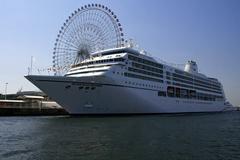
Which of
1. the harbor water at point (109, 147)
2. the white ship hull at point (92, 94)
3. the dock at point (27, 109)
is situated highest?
the white ship hull at point (92, 94)

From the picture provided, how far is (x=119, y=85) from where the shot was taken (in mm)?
41438

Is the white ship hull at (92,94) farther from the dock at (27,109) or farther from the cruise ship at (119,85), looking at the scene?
the dock at (27,109)

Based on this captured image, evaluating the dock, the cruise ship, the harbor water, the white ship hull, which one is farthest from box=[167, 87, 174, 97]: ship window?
the harbor water

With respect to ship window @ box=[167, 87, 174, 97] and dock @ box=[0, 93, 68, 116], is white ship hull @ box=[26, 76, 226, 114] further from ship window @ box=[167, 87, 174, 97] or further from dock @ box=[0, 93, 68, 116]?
dock @ box=[0, 93, 68, 116]

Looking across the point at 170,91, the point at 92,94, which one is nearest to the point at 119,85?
the point at 92,94

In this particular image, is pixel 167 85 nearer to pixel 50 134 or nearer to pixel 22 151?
pixel 50 134

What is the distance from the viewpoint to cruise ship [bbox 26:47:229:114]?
38600mm

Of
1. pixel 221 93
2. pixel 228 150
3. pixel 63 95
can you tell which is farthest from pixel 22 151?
pixel 221 93

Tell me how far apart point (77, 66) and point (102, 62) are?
4.68 metres

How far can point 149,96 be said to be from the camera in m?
48.1

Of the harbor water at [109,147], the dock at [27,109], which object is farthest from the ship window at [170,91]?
the harbor water at [109,147]

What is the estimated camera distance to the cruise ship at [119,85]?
38600mm

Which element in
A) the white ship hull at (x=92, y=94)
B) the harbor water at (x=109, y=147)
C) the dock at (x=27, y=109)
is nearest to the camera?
the harbor water at (x=109, y=147)

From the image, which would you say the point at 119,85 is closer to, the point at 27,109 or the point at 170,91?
the point at 170,91
